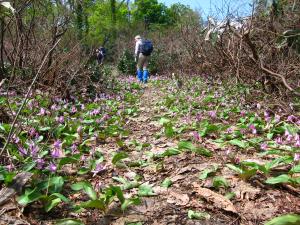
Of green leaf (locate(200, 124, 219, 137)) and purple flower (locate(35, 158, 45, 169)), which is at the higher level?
green leaf (locate(200, 124, 219, 137))

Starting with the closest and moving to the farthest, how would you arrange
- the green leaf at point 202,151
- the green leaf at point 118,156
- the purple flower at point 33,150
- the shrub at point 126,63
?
1. the purple flower at point 33,150
2. the green leaf at point 118,156
3. the green leaf at point 202,151
4. the shrub at point 126,63

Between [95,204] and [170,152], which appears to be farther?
[170,152]

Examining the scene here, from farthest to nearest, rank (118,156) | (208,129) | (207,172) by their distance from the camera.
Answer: (208,129), (118,156), (207,172)

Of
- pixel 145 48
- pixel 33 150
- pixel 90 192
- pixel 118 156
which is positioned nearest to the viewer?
pixel 90 192

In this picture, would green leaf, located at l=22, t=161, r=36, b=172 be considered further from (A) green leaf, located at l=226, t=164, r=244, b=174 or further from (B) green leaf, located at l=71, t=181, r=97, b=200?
(A) green leaf, located at l=226, t=164, r=244, b=174

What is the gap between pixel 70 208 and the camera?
2.21 meters

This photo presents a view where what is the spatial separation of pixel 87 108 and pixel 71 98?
27.8 inches

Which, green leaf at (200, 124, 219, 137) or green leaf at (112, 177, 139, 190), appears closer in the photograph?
green leaf at (112, 177, 139, 190)

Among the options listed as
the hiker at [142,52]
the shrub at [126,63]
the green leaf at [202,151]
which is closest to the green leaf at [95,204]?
the green leaf at [202,151]

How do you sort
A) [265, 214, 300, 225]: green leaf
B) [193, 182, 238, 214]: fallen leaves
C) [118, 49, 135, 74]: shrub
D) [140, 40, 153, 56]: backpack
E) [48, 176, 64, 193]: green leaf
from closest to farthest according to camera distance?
[265, 214, 300, 225]: green leaf, [193, 182, 238, 214]: fallen leaves, [48, 176, 64, 193]: green leaf, [140, 40, 153, 56]: backpack, [118, 49, 135, 74]: shrub

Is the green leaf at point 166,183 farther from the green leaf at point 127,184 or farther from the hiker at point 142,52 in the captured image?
the hiker at point 142,52

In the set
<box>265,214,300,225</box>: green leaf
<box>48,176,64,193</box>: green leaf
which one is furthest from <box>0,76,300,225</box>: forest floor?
<box>265,214,300,225</box>: green leaf

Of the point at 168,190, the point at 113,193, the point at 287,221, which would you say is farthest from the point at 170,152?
the point at 287,221

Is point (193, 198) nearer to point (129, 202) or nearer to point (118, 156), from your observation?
point (129, 202)
